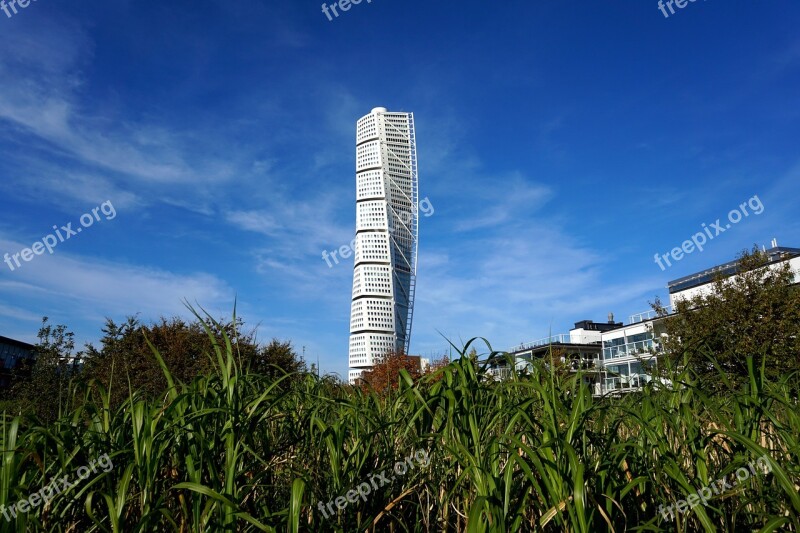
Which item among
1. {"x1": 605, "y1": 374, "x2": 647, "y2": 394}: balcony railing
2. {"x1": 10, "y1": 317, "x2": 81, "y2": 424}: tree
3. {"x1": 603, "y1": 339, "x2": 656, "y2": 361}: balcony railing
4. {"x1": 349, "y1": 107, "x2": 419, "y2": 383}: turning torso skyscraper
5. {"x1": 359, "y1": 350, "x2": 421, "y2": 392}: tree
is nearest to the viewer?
{"x1": 605, "y1": 374, "x2": 647, "y2": 394}: balcony railing

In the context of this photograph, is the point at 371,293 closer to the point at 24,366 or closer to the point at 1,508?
the point at 24,366

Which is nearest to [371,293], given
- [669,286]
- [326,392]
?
[669,286]

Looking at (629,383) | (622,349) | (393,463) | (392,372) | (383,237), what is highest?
(383,237)

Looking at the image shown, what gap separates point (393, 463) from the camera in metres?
2.96

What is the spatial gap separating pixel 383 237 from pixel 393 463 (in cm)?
9625

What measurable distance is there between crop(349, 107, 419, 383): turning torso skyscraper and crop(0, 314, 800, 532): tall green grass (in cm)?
8848

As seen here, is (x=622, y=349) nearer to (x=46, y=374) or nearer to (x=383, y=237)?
(x=46, y=374)

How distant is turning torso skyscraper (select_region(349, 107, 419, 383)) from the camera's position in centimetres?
9575

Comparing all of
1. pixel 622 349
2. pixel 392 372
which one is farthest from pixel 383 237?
pixel 392 372

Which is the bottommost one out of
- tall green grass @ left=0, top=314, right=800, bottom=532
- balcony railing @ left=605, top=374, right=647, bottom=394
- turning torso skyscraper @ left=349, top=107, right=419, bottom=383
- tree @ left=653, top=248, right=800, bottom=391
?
tall green grass @ left=0, top=314, right=800, bottom=532

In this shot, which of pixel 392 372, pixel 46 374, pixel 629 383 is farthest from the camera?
pixel 392 372

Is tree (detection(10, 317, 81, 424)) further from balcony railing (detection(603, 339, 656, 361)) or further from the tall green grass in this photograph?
balcony railing (detection(603, 339, 656, 361))

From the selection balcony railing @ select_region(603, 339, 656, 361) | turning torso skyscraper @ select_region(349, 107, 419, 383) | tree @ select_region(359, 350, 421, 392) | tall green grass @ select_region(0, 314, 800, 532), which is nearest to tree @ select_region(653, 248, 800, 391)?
tree @ select_region(359, 350, 421, 392)

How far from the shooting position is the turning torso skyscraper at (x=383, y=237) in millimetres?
95750
